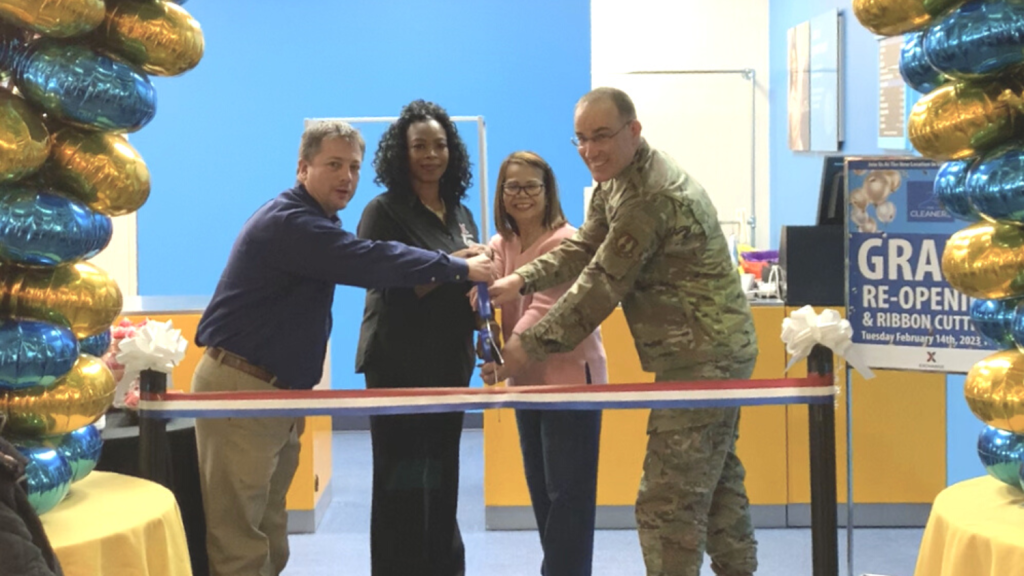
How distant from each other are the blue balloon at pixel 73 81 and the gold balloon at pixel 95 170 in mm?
30

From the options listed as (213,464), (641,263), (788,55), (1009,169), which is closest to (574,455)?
(641,263)

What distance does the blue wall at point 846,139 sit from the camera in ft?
15.0

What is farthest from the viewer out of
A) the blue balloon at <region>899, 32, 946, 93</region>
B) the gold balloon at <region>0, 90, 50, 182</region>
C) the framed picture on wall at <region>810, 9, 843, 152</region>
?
the framed picture on wall at <region>810, 9, 843, 152</region>

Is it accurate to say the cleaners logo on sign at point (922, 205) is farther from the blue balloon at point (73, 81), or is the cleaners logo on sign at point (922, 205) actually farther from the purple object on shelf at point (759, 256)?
the blue balloon at point (73, 81)

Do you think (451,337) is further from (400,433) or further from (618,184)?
(618,184)

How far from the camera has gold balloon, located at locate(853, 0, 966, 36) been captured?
7.34 feet

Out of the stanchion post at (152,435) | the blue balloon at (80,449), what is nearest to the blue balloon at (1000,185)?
the blue balloon at (80,449)

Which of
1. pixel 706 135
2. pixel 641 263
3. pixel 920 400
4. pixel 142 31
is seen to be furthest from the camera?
pixel 706 135

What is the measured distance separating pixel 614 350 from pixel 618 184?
69.8 inches

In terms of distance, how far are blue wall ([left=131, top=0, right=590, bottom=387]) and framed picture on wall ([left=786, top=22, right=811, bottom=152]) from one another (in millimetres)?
1443

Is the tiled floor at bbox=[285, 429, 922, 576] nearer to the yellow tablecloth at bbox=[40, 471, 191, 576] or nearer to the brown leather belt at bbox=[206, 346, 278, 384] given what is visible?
the brown leather belt at bbox=[206, 346, 278, 384]

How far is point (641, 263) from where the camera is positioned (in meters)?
3.01

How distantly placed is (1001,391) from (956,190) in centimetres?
39

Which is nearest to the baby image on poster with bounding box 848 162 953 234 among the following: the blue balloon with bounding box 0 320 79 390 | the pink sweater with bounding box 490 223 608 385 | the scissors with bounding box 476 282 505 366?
the pink sweater with bounding box 490 223 608 385
